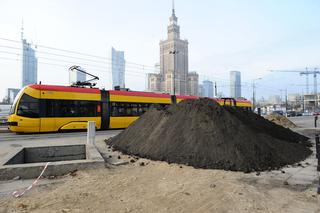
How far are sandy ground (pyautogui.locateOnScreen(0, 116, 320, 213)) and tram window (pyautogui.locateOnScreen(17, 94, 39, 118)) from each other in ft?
36.7

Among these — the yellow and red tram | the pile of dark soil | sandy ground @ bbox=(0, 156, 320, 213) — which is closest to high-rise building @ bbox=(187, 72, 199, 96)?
the yellow and red tram

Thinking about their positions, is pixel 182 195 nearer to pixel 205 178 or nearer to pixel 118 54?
pixel 205 178

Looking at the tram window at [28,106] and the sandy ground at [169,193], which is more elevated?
the tram window at [28,106]

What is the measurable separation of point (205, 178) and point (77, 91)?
14431mm

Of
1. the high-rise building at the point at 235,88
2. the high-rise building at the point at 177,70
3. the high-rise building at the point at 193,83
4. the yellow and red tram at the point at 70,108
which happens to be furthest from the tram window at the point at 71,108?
the high-rise building at the point at 235,88

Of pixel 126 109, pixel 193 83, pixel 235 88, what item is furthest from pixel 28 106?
pixel 235 88

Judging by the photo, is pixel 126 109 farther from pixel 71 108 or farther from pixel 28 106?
pixel 28 106

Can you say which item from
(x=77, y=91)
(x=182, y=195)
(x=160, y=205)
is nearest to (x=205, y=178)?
(x=182, y=195)

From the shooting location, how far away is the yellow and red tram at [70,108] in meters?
17.1

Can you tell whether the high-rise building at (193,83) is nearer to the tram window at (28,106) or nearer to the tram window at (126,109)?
the tram window at (126,109)

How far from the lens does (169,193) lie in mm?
5816

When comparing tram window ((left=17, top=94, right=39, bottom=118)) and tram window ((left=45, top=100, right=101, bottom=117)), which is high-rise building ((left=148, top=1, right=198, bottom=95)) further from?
tram window ((left=17, top=94, right=39, bottom=118))

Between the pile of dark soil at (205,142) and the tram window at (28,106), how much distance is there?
23.7ft

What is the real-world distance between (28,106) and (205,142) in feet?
40.8
